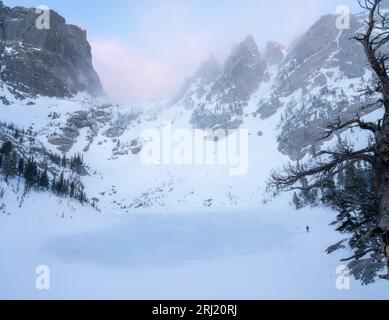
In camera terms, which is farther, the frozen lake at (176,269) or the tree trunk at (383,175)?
the frozen lake at (176,269)

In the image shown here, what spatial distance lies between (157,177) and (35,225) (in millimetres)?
122324

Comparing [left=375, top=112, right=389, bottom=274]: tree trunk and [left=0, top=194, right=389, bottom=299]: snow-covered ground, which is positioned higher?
[left=375, top=112, right=389, bottom=274]: tree trunk

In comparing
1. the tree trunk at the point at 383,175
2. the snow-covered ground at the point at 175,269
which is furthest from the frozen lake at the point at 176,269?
the tree trunk at the point at 383,175

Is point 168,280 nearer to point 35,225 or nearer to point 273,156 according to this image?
point 35,225

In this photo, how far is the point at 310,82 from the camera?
182 meters

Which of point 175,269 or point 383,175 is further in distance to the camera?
point 175,269

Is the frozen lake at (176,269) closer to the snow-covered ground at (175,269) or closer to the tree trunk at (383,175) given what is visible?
the snow-covered ground at (175,269)

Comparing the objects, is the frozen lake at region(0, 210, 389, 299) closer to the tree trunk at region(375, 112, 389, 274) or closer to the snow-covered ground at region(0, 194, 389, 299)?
the snow-covered ground at region(0, 194, 389, 299)

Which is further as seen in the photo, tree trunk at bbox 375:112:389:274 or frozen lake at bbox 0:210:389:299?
frozen lake at bbox 0:210:389:299

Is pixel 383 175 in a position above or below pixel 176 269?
above

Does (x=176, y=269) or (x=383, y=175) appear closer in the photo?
(x=383, y=175)

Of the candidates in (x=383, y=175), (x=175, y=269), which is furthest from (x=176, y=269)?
(x=383, y=175)

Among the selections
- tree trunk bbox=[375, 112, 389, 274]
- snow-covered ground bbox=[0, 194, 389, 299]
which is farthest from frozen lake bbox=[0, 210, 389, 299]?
tree trunk bbox=[375, 112, 389, 274]

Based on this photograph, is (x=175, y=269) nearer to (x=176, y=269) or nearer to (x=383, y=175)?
(x=176, y=269)
